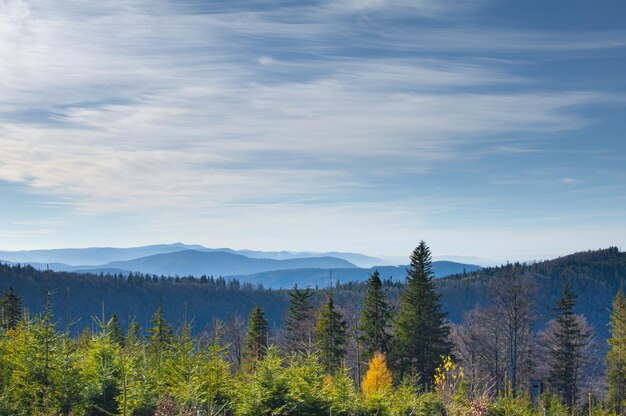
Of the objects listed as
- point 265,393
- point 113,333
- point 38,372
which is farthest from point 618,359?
point 38,372

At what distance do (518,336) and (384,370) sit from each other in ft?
66.5

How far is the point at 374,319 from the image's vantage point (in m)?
42.8

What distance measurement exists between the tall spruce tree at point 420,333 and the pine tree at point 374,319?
1515mm

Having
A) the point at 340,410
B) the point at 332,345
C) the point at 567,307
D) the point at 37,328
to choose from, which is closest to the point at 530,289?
the point at 567,307

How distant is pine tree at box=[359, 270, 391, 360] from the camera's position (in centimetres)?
4244

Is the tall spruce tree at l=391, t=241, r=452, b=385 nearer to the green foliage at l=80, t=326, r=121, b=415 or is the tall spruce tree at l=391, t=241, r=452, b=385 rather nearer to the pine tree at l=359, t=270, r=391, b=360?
the pine tree at l=359, t=270, r=391, b=360

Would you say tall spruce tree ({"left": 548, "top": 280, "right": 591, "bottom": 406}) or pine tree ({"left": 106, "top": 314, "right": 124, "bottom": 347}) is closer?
pine tree ({"left": 106, "top": 314, "right": 124, "bottom": 347})

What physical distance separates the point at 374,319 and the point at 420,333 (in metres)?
4.39

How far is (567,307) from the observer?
1976 inches

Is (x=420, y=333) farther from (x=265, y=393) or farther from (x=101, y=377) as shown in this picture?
(x=101, y=377)

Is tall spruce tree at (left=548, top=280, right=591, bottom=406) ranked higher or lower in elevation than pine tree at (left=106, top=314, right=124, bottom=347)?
lower

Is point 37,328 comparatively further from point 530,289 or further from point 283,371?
point 530,289

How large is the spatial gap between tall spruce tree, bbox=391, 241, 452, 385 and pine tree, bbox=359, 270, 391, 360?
151 centimetres

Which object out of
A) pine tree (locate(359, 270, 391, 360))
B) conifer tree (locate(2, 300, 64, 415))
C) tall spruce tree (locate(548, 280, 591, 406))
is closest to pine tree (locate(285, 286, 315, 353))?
pine tree (locate(359, 270, 391, 360))
